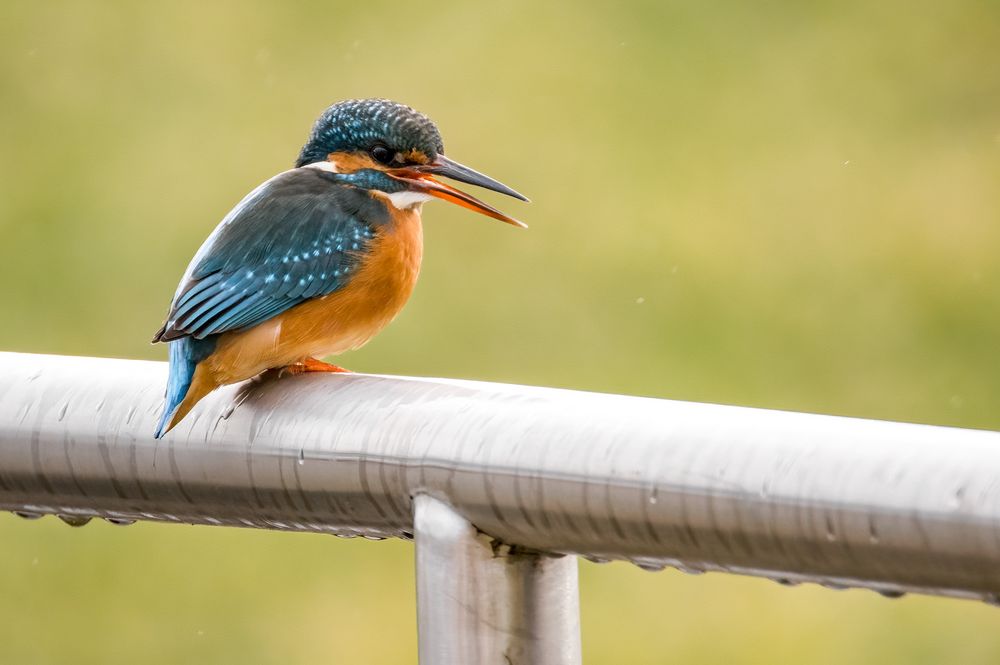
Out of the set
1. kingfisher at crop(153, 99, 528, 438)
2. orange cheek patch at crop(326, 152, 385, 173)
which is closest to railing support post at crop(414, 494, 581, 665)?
kingfisher at crop(153, 99, 528, 438)

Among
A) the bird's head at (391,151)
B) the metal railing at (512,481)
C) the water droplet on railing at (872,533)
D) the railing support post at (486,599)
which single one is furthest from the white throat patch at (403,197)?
the water droplet on railing at (872,533)

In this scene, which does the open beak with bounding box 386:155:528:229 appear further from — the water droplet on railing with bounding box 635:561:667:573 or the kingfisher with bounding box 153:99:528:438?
the water droplet on railing with bounding box 635:561:667:573

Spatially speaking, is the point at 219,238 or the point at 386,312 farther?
the point at 386,312

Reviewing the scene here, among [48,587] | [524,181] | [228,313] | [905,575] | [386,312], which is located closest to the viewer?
[905,575]

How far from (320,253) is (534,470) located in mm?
1252

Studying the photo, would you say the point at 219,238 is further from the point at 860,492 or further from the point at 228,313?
the point at 860,492

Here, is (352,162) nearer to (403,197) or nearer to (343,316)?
(403,197)

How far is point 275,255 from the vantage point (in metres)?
2.42

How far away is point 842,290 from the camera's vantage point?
7535mm

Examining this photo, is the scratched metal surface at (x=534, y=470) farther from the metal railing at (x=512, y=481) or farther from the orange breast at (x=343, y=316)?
the orange breast at (x=343, y=316)

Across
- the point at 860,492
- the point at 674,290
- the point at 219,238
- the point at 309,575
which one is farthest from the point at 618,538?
the point at 674,290

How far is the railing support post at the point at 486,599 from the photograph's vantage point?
1.31 meters

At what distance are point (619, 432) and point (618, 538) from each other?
0.08 m

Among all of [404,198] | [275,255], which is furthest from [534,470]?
[404,198]
